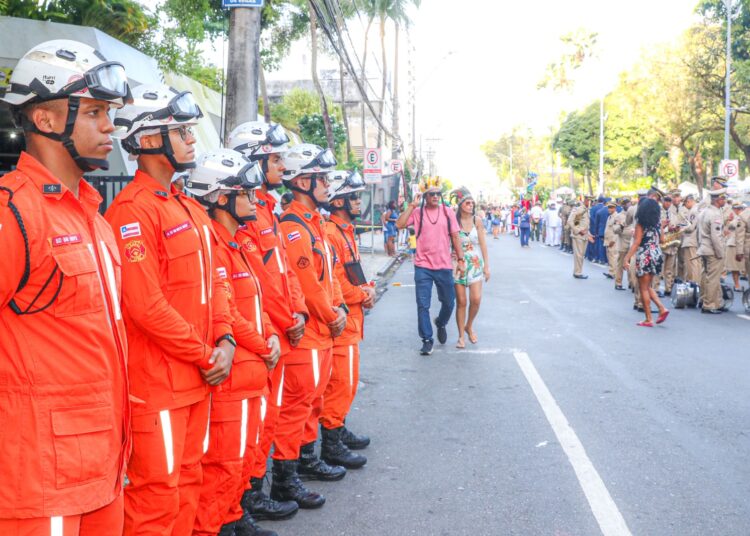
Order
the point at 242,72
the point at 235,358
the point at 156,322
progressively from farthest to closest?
the point at 242,72
the point at 235,358
the point at 156,322

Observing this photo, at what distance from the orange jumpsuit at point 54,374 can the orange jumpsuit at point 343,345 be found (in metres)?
3.14

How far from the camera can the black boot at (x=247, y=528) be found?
4355 mm

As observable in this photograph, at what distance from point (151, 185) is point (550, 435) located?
3987 millimetres

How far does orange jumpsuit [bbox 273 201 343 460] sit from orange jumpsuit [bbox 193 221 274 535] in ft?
2.58

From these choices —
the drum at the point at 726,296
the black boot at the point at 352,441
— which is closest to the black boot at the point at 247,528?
the black boot at the point at 352,441

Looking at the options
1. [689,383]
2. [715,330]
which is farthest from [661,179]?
[689,383]

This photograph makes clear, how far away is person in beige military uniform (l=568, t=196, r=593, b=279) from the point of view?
19.7 meters

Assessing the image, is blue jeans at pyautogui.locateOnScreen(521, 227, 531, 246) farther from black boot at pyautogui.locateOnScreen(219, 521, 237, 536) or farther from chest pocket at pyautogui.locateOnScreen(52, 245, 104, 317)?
chest pocket at pyautogui.locateOnScreen(52, 245, 104, 317)

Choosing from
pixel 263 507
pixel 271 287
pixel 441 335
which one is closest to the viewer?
pixel 271 287

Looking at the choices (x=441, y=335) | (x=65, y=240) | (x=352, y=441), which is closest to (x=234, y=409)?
(x=65, y=240)

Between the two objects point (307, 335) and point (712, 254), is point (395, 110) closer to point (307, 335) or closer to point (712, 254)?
point (712, 254)

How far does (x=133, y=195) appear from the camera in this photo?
345 cm

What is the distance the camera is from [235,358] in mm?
3943

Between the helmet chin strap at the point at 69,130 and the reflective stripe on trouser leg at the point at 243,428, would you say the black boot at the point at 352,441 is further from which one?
the helmet chin strap at the point at 69,130
